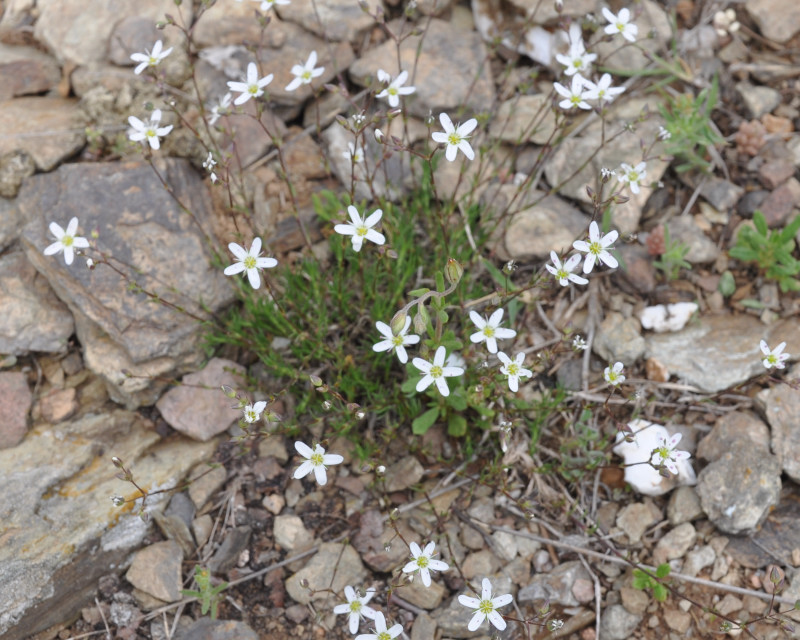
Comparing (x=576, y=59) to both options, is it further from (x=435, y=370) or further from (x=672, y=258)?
(x=435, y=370)

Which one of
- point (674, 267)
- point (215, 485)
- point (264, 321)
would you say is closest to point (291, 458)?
point (215, 485)

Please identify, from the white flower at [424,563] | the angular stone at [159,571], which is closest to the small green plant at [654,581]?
the white flower at [424,563]

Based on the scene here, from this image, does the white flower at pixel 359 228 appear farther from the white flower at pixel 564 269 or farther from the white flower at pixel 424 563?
the white flower at pixel 424 563

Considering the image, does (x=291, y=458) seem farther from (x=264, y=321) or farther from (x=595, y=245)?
(x=595, y=245)

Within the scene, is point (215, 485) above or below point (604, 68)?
below

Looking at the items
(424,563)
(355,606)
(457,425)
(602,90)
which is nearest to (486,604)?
(424,563)

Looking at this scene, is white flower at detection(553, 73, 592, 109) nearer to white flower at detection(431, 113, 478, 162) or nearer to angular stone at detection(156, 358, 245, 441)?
white flower at detection(431, 113, 478, 162)
